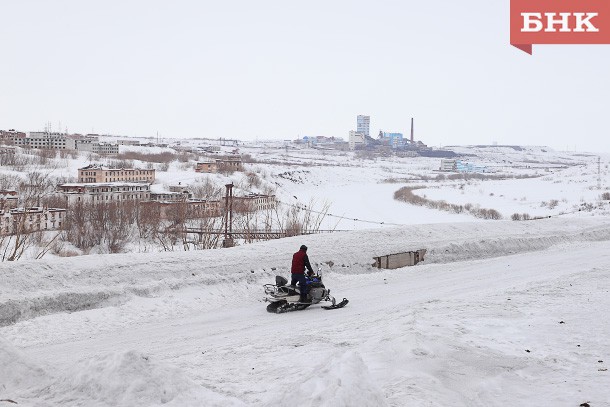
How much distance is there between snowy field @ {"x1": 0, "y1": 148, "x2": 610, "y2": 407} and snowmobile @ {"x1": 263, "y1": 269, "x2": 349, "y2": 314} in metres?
0.32

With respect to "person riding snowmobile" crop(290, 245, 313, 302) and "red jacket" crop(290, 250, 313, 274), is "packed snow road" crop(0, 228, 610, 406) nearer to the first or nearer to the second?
"person riding snowmobile" crop(290, 245, 313, 302)

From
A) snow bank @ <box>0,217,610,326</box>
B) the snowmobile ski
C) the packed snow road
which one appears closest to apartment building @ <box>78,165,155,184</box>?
snow bank @ <box>0,217,610,326</box>

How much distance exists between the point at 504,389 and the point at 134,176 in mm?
109948

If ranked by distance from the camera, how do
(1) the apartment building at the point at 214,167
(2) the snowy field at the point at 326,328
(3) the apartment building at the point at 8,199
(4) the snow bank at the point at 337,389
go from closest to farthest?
1. (4) the snow bank at the point at 337,389
2. (2) the snowy field at the point at 326,328
3. (3) the apartment building at the point at 8,199
4. (1) the apartment building at the point at 214,167

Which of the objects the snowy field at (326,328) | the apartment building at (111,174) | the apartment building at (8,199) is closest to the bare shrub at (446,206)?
the snowy field at (326,328)

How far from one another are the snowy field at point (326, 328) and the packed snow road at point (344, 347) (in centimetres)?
3

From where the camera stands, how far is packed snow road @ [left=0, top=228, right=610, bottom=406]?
23.7ft

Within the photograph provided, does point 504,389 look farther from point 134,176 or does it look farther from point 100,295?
point 134,176

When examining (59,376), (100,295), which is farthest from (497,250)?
(59,376)

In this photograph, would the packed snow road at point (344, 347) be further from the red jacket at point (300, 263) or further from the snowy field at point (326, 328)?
the red jacket at point (300, 263)

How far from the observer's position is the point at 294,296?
15188mm

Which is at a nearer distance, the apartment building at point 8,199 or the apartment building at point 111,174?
the apartment building at point 8,199

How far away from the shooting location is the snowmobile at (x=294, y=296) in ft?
49.5

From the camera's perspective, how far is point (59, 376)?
25.7ft
